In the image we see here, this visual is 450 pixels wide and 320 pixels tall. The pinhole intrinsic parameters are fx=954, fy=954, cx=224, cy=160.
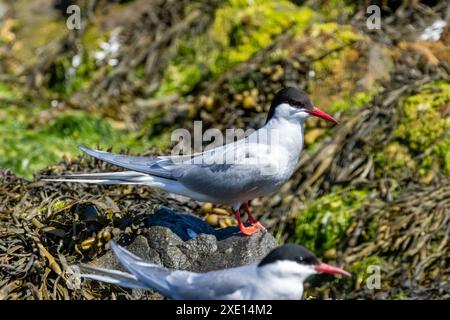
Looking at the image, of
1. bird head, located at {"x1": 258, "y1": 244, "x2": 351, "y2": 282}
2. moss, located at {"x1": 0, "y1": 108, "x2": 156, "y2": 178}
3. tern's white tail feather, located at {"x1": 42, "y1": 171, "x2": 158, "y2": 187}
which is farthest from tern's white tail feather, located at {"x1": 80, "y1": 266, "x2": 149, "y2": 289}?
moss, located at {"x1": 0, "y1": 108, "x2": 156, "y2": 178}

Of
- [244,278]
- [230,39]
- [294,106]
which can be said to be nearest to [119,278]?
[244,278]

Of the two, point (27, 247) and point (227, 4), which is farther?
point (227, 4)

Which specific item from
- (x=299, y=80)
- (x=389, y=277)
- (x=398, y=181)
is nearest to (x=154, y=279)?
(x=389, y=277)

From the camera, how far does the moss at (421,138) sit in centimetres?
713

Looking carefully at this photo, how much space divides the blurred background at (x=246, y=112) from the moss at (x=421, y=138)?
0.04ft

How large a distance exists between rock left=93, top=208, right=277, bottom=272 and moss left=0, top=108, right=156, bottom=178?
3.00 m

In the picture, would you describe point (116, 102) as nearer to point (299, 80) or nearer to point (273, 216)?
point (299, 80)

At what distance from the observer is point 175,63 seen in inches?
400

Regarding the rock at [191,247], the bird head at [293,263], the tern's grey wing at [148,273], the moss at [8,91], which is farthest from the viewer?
the moss at [8,91]

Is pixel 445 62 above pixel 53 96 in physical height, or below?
above

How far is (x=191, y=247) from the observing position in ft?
16.7

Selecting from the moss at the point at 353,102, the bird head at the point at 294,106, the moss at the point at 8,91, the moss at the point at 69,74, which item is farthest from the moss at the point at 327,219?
the moss at the point at 8,91

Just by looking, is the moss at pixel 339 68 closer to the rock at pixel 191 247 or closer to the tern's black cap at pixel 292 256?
the rock at pixel 191 247

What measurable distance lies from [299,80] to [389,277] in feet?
8.52
